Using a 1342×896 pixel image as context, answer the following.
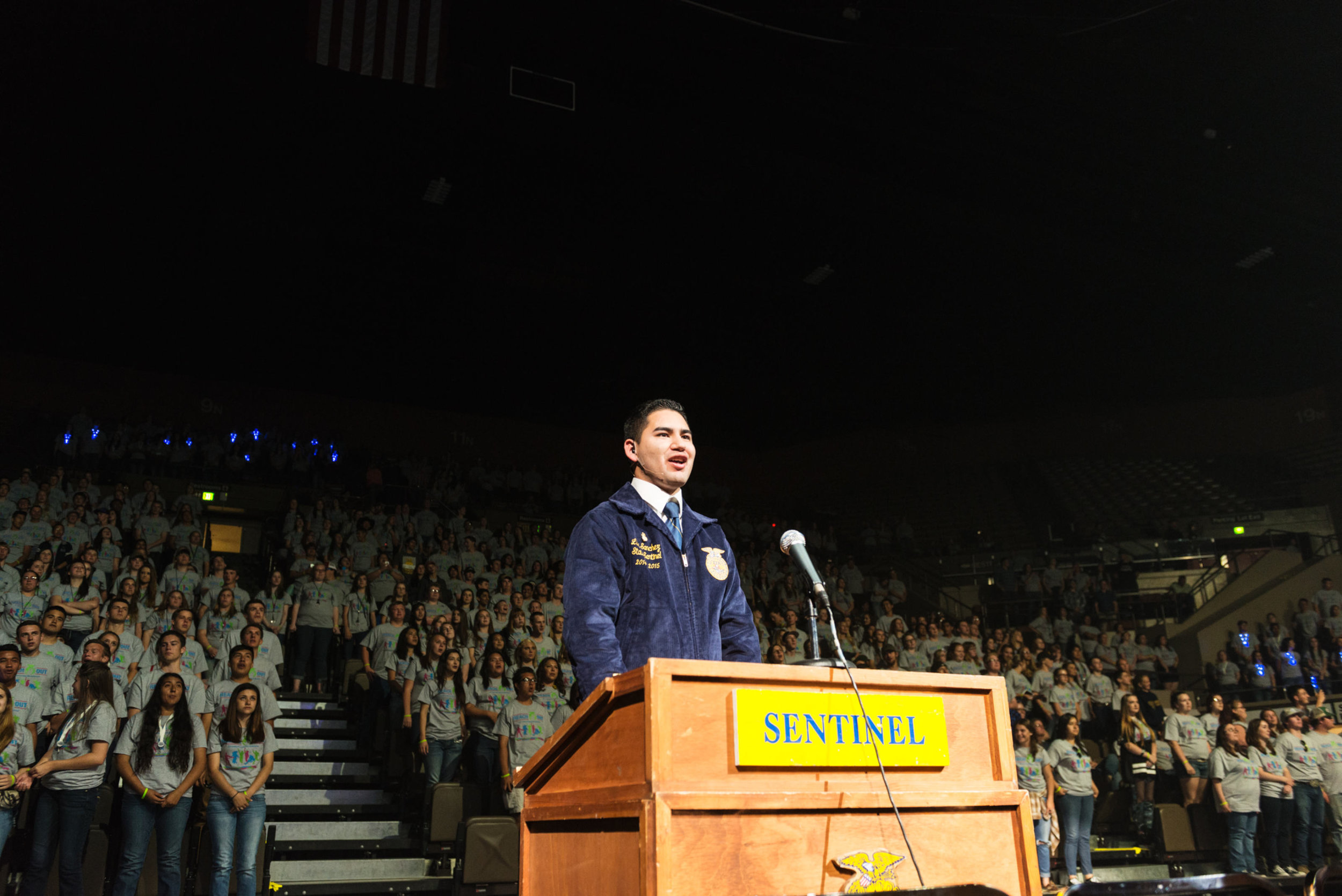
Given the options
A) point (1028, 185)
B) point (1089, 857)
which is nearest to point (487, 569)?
point (1089, 857)

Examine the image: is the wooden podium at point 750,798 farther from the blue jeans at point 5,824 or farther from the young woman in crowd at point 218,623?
the young woman in crowd at point 218,623

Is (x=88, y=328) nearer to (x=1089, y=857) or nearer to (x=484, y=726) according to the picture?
(x=484, y=726)

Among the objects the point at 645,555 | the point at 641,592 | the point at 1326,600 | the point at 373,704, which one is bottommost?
the point at 373,704

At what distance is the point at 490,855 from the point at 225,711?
2.14 m

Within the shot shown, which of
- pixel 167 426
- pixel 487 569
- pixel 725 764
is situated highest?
pixel 167 426

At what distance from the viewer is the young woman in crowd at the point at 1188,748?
10195 mm

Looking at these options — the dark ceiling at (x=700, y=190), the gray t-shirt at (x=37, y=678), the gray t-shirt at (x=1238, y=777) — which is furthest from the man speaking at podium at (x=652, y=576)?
the gray t-shirt at (x=1238, y=777)

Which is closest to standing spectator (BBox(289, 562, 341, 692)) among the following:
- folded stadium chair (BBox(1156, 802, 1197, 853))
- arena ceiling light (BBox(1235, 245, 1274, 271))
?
folded stadium chair (BBox(1156, 802, 1197, 853))

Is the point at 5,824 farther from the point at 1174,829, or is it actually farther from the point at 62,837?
the point at 1174,829

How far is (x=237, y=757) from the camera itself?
6625mm

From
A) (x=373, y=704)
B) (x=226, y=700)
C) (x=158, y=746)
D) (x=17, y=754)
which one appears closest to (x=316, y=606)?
(x=373, y=704)

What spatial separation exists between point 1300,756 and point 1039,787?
10.9 ft

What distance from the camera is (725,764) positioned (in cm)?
188

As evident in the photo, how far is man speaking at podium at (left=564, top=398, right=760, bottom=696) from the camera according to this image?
2484 millimetres
